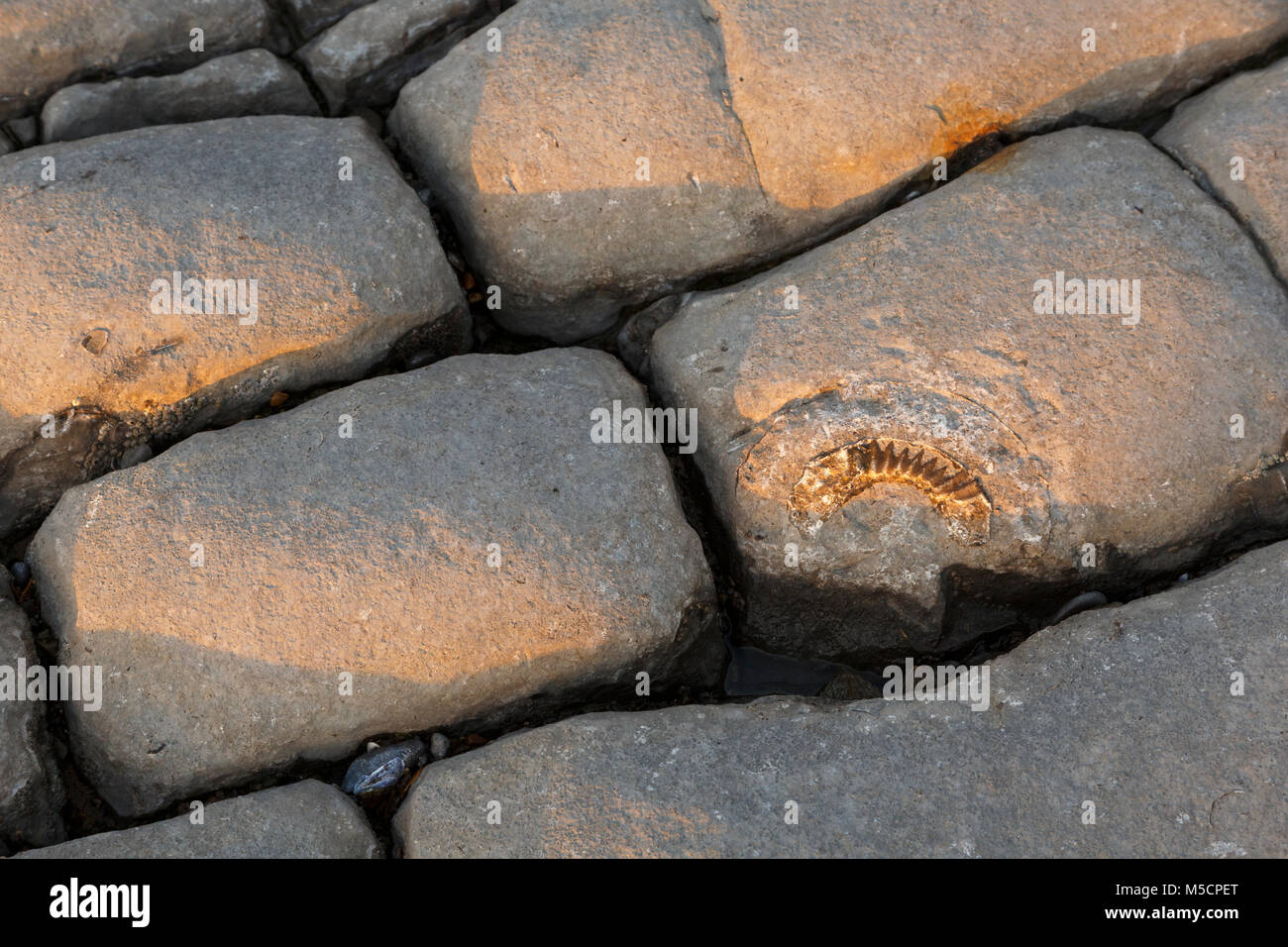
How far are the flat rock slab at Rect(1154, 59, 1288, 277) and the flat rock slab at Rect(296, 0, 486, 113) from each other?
2636mm

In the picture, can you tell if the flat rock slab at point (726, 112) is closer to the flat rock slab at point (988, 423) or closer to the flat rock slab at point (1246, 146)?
the flat rock slab at point (1246, 146)

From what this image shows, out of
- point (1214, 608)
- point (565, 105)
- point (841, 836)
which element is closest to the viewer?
point (841, 836)

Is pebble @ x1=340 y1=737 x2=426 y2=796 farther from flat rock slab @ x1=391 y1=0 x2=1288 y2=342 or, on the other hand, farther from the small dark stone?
flat rock slab @ x1=391 y1=0 x2=1288 y2=342

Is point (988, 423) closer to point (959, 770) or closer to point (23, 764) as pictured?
point (959, 770)

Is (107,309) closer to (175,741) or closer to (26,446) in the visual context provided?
(26,446)

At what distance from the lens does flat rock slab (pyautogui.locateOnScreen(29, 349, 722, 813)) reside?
2.88 m

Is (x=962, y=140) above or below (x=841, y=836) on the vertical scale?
above

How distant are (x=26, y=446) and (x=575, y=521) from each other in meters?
1.72

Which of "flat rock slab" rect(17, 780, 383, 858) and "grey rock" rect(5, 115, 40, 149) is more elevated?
"grey rock" rect(5, 115, 40, 149)

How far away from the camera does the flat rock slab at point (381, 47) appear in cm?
392

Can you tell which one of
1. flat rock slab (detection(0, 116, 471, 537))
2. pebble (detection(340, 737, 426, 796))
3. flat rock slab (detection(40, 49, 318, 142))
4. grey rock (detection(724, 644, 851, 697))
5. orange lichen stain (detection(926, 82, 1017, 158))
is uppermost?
flat rock slab (detection(40, 49, 318, 142))

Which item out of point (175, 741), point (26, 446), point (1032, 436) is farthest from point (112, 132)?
point (1032, 436)

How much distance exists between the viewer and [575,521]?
9.88 ft

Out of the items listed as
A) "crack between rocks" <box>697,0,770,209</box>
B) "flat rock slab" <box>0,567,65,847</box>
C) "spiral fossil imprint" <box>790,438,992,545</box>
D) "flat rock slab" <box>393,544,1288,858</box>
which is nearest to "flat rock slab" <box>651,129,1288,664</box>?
"spiral fossil imprint" <box>790,438,992,545</box>
